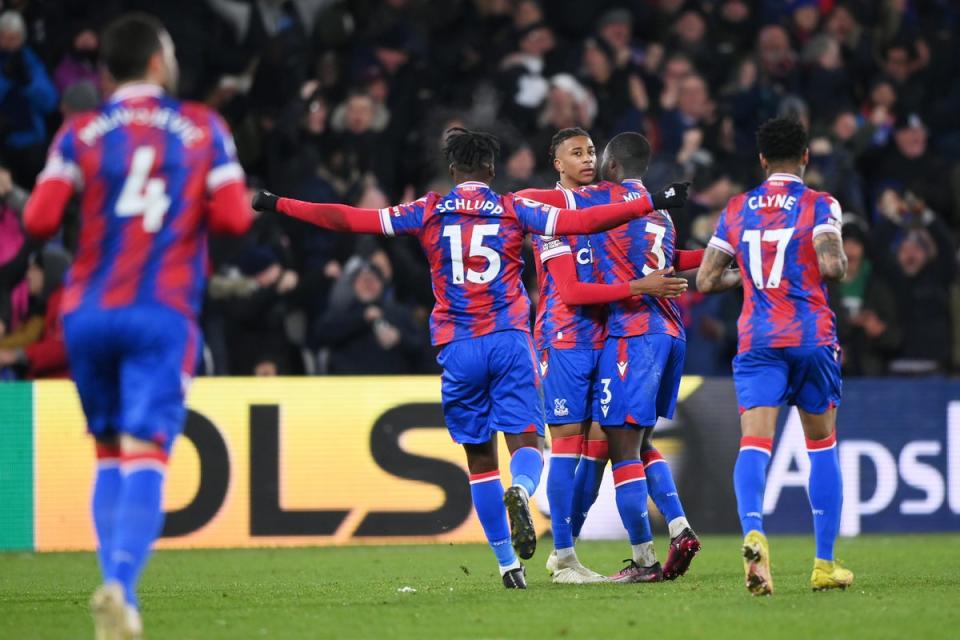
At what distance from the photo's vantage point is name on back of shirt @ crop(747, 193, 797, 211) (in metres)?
8.03

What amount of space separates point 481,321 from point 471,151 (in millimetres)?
930

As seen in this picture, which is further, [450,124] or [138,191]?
[450,124]

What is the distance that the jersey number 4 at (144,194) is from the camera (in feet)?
19.6

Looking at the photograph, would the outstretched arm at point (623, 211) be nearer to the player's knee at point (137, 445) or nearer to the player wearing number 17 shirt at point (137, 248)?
the player wearing number 17 shirt at point (137, 248)

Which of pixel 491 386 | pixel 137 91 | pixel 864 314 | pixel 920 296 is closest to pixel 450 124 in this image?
pixel 864 314

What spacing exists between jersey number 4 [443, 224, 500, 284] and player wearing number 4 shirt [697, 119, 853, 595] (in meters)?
1.15

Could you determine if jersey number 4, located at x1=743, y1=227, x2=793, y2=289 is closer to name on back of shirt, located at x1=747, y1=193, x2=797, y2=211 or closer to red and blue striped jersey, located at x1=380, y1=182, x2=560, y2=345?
name on back of shirt, located at x1=747, y1=193, x2=797, y2=211

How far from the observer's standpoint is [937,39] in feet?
61.5

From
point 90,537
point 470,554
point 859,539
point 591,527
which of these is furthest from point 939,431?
point 90,537

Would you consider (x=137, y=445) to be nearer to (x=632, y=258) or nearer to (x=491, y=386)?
(x=491, y=386)

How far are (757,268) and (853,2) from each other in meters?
11.8

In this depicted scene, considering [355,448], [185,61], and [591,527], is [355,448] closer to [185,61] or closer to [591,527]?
[591,527]

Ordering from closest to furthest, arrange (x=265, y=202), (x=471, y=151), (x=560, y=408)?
(x=265, y=202)
(x=471, y=151)
(x=560, y=408)

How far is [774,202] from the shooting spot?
8.05 metres
